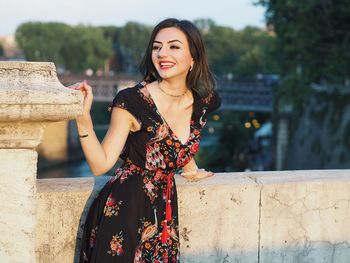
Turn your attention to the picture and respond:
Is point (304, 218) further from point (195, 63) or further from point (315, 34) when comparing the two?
point (315, 34)

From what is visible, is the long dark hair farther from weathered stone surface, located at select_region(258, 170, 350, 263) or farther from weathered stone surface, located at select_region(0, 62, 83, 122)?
weathered stone surface, located at select_region(0, 62, 83, 122)

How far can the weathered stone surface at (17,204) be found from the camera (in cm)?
214

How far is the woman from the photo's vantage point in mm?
2564

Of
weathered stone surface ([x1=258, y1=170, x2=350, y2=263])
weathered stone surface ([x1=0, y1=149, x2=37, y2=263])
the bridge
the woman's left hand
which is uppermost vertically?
weathered stone surface ([x1=0, y1=149, x2=37, y2=263])

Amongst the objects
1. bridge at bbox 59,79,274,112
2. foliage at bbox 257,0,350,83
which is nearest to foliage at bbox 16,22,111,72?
bridge at bbox 59,79,274,112

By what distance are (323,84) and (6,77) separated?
23.1 meters

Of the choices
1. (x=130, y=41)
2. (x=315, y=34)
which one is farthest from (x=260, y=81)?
(x=130, y=41)

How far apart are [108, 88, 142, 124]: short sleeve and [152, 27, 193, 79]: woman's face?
0.76 feet

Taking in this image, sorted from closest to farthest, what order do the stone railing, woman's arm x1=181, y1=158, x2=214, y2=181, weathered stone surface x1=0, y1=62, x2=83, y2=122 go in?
1. weathered stone surface x1=0, y1=62, x2=83, y2=122
2. the stone railing
3. woman's arm x1=181, y1=158, x2=214, y2=181

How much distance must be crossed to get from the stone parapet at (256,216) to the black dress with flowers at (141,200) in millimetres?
262

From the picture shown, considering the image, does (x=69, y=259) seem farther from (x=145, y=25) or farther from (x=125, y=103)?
(x=145, y=25)

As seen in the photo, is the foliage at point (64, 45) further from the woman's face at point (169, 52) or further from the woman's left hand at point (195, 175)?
the woman's face at point (169, 52)

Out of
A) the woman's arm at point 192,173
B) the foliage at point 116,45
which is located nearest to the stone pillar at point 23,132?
the woman's arm at point 192,173

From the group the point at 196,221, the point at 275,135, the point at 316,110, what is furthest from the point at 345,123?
the point at 196,221
